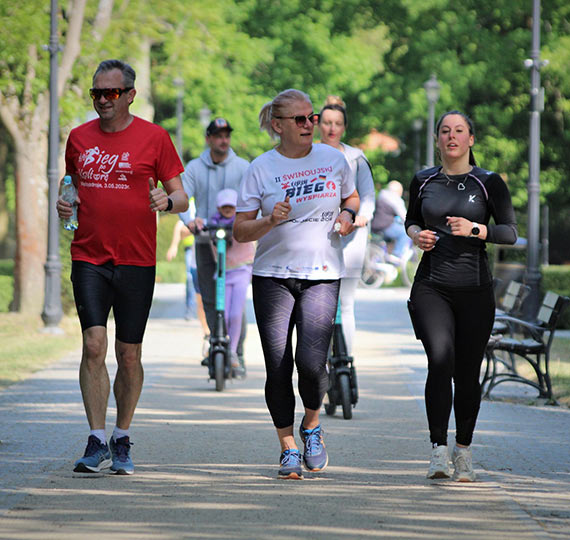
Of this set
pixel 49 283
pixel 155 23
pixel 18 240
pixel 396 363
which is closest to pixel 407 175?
pixel 155 23

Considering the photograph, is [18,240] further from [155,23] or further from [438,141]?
[438,141]

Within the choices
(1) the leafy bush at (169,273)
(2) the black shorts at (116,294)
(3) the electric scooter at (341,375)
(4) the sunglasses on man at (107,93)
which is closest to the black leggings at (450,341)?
(2) the black shorts at (116,294)

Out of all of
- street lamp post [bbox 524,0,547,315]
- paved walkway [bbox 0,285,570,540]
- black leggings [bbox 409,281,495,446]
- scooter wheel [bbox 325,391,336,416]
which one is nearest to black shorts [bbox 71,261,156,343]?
paved walkway [bbox 0,285,570,540]

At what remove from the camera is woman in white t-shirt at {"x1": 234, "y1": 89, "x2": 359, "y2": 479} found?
7055mm

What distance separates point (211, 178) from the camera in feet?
38.0

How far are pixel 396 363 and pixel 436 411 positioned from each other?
7.21 meters

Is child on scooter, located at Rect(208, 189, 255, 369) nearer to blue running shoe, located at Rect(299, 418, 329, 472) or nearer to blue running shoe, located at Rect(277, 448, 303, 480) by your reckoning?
blue running shoe, located at Rect(299, 418, 329, 472)

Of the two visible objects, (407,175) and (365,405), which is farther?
(407,175)

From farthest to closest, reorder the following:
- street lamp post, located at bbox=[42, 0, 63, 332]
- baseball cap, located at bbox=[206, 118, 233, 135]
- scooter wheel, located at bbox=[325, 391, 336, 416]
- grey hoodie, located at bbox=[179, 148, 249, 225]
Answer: street lamp post, located at bbox=[42, 0, 63, 332]
grey hoodie, located at bbox=[179, 148, 249, 225]
baseball cap, located at bbox=[206, 118, 233, 135]
scooter wheel, located at bbox=[325, 391, 336, 416]

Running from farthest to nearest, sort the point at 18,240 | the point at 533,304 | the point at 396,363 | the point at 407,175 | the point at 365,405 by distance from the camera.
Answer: the point at 407,175
the point at 18,240
the point at 533,304
the point at 396,363
the point at 365,405

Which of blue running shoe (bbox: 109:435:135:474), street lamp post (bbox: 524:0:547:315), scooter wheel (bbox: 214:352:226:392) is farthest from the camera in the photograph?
street lamp post (bbox: 524:0:547:315)

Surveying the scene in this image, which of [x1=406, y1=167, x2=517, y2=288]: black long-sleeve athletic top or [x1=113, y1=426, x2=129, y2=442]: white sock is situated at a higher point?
[x1=406, y1=167, x2=517, y2=288]: black long-sleeve athletic top

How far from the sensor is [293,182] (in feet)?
→ 23.1

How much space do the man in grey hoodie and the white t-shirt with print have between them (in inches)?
168
